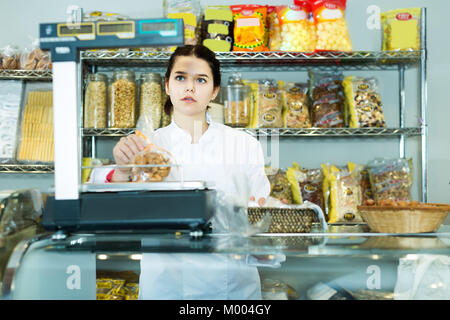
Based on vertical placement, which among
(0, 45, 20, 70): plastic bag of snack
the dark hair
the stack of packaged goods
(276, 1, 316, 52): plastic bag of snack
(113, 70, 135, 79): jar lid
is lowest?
the stack of packaged goods

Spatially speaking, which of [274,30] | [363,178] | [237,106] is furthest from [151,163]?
[363,178]

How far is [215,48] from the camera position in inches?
96.6

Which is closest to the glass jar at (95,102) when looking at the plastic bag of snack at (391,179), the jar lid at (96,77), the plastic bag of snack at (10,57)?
the jar lid at (96,77)

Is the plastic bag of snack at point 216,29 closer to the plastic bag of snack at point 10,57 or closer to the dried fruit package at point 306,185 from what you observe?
the dried fruit package at point 306,185

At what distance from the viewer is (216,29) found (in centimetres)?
246

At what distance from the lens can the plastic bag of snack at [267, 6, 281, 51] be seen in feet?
8.17

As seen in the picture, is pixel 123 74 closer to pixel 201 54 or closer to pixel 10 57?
pixel 10 57

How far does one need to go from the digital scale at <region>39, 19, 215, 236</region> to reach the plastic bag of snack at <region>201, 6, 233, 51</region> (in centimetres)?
158

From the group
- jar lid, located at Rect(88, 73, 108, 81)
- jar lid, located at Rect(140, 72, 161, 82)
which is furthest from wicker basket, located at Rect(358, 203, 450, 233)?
jar lid, located at Rect(88, 73, 108, 81)

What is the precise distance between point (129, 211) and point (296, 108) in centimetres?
173

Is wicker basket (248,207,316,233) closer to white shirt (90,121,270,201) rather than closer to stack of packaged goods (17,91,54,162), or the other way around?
white shirt (90,121,270,201)

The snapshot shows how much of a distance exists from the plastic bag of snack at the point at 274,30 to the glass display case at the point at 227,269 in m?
1.71

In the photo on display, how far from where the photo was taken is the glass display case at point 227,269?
3.04 feet

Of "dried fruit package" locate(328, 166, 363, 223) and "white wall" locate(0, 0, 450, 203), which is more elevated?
"white wall" locate(0, 0, 450, 203)
